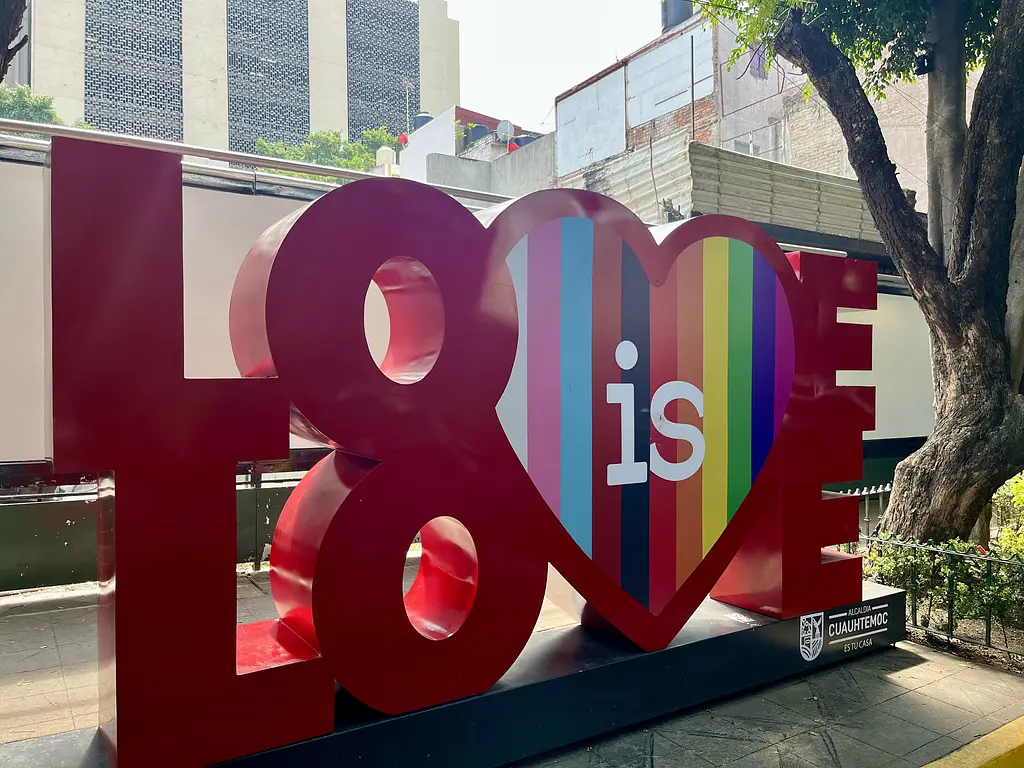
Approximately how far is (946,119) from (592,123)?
46.7 ft

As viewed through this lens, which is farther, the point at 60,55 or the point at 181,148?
the point at 60,55

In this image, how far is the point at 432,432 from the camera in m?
3.79

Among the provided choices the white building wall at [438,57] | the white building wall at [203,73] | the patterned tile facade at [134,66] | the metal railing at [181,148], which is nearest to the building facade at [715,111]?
the metal railing at [181,148]

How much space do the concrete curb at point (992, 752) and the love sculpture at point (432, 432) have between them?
116 cm

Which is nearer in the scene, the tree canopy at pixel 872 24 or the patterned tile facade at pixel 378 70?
the tree canopy at pixel 872 24

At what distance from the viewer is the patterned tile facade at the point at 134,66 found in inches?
1722

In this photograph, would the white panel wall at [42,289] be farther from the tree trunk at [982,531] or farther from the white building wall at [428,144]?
the white building wall at [428,144]

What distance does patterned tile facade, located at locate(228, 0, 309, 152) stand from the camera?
159 feet

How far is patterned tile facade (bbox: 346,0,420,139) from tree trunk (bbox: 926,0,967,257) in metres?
49.2

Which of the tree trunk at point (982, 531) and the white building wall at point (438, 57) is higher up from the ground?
the white building wall at point (438, 57)

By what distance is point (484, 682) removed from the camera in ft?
12.8

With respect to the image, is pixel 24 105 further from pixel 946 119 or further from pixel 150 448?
pixel 150 448

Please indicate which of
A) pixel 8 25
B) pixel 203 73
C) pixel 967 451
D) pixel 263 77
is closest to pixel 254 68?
pixel 263 77

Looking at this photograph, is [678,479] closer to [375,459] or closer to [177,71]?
[375,459]
